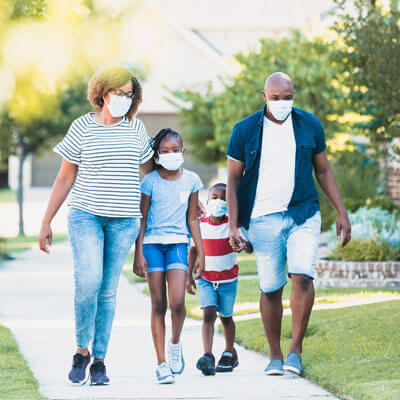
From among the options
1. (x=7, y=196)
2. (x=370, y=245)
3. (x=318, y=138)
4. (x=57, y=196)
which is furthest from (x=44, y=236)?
(x=7, y=196)

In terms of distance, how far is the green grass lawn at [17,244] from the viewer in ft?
58.9

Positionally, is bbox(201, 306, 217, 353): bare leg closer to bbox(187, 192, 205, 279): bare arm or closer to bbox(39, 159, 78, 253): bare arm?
bbox(187, 192, 205, 279): bare arm

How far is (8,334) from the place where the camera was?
8.09 meters

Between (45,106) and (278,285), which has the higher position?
(45,106)

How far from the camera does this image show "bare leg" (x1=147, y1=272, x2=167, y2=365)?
5844 millimetres

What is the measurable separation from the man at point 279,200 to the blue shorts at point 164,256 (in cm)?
39

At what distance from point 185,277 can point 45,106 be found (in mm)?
14601

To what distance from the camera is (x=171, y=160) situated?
602 cm

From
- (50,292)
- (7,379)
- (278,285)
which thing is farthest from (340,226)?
(50,292)

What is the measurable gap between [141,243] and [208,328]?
90 centimetres

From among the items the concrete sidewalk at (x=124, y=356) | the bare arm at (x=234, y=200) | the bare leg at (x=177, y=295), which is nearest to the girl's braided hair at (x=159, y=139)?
the bare arm at (x=234, y=200)

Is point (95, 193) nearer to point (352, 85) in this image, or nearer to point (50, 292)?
point (352, 85)

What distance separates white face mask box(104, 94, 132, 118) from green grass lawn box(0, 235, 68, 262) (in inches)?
442

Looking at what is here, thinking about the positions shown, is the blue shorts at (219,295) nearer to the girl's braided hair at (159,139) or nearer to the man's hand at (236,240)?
the man's hand at (236,240)
